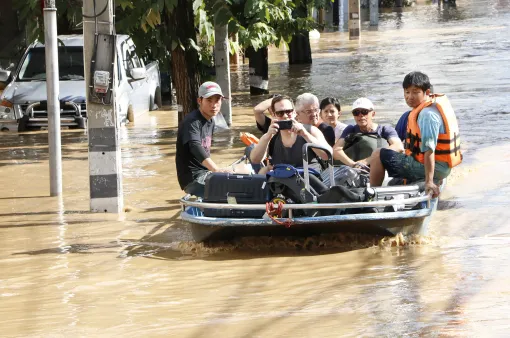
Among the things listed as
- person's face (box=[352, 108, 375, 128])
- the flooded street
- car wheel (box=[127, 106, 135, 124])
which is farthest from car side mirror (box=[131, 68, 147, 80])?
person's face (box=[352, 108, 375, 128])

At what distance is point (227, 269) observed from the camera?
915cm

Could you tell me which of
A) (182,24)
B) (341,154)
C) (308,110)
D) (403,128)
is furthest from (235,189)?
(182,24)

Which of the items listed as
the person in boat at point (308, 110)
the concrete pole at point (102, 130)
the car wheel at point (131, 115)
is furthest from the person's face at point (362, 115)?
the car wheel at point (131, 115)

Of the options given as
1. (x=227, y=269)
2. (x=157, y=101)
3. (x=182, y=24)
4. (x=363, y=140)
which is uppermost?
(x=182, y=24)

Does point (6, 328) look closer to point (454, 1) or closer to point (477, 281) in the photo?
point (477, 281)

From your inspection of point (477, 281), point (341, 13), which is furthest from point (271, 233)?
point (341, 13)

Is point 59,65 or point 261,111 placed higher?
point 59,65

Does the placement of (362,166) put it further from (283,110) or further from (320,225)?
(320,225)

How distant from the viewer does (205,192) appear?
385 inches

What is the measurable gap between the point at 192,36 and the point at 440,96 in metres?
7.01

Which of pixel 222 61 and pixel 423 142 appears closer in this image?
pixel 423 142

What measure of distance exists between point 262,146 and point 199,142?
2.14 feet

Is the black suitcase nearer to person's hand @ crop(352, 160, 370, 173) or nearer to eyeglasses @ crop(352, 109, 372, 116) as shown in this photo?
person's hand @ crop(352, 160, 370, 173)

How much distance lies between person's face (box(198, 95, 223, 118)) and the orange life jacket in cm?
180
